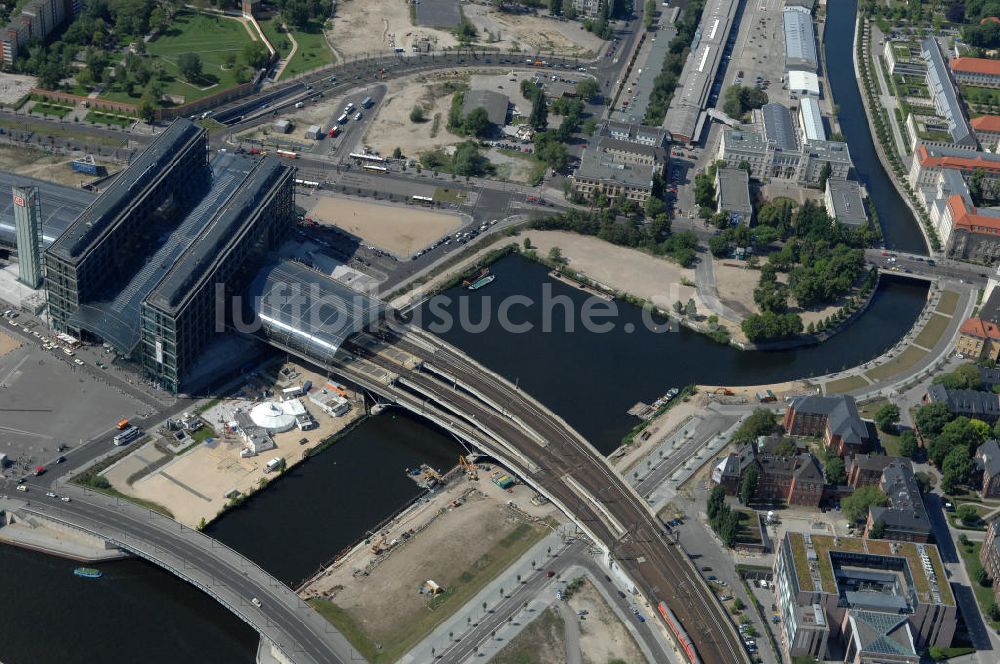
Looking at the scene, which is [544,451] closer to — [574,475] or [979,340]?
[574,475]

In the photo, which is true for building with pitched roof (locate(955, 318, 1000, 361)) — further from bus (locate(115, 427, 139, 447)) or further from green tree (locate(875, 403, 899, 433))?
bus (locate(115, 427, 139, 447))

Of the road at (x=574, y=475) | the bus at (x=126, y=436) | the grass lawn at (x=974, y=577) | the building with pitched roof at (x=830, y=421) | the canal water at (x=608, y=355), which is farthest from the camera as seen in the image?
the canal water at (x=608, y=355)

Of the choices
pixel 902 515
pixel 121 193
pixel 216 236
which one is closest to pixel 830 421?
pixel 902 515

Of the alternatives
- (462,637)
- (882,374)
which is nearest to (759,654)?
(462,637)

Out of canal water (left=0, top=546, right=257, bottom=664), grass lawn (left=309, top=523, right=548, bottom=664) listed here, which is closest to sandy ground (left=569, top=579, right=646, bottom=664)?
grass lawn (left=309, top=523, right=548, bottom=664)

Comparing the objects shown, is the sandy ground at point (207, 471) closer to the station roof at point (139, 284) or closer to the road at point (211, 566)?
the road at point (211, 566)

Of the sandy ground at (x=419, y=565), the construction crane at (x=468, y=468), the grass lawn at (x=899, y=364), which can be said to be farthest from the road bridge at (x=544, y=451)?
the grass lawn at (x=899, y=364)

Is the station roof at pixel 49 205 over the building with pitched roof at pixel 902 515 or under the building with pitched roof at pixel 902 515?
over
